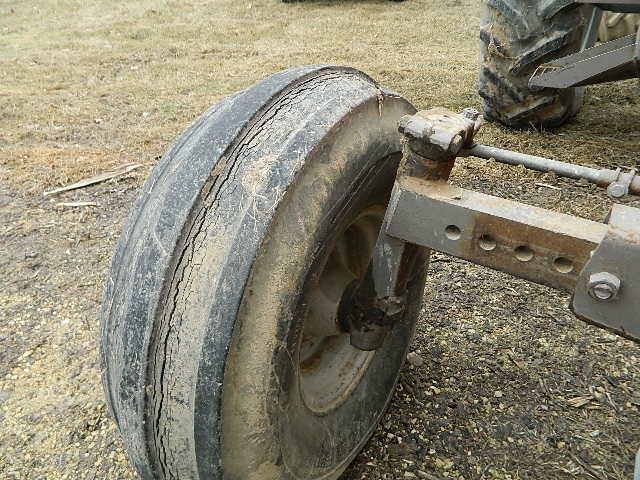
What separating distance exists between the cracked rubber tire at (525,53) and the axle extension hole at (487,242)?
2.28 metres

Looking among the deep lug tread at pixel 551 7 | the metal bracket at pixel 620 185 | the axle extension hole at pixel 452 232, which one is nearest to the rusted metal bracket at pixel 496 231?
the axle extension hole at pixel 452 232

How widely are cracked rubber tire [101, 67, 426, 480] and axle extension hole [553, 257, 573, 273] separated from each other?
1.38 ft

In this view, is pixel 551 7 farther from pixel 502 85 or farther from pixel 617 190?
pixel 617 190

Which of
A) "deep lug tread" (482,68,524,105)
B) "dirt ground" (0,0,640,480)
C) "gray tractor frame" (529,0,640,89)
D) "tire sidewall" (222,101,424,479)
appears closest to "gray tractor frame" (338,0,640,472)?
"tire sidewall" (222,101,424,479)

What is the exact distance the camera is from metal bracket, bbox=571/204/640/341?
100 cm

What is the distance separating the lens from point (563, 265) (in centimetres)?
110

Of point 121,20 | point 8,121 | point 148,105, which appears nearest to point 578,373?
point 148,105

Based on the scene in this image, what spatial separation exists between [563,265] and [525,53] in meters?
2.38

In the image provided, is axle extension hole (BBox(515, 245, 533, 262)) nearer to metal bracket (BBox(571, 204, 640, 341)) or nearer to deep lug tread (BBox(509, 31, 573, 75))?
metal bracket (BBox(571, 204, 640, 341))

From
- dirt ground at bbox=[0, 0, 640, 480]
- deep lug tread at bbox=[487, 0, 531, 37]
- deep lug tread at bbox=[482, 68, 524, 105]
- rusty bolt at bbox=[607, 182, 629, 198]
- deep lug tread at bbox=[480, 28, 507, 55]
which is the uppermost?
deep lug tread at bbox=[487, 0, 531, 37]

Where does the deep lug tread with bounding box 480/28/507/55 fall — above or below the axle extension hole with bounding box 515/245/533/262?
above

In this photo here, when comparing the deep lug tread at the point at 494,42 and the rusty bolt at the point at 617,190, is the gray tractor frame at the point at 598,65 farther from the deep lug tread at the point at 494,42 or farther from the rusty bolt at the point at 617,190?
the rusty bolt at the point at 617,190

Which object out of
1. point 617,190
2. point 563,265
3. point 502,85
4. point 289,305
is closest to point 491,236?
point 563,265

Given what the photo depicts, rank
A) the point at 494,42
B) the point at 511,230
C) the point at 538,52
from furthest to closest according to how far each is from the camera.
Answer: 1. the point at 494,42
2. the point at 538,52
3. the point at 511,230
